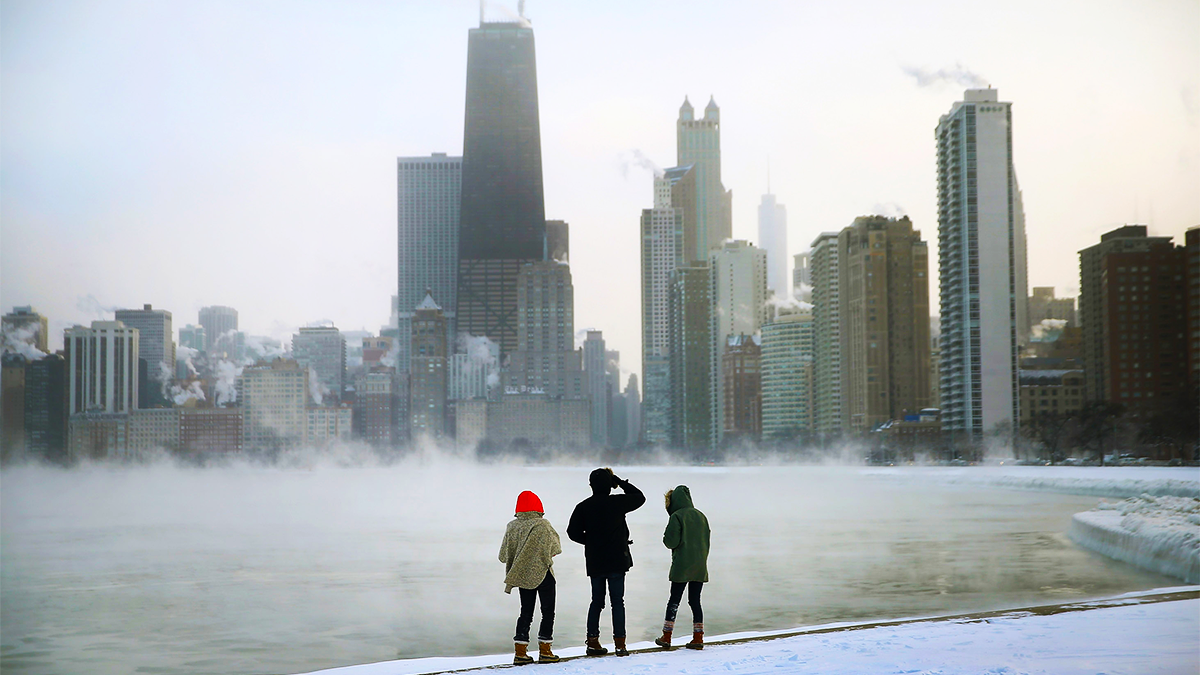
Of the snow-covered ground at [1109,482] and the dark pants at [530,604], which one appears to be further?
the snow-covered ground at [1109,482]

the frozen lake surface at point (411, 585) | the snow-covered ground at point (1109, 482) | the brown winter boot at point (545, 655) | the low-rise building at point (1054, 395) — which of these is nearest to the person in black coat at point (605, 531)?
the brown winter boot at point (545, 655)

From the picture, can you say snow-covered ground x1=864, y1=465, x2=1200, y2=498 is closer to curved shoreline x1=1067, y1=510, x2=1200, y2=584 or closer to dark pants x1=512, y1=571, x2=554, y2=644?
curved shoreline x1=1067, y1=510, x2=1200, y2=584

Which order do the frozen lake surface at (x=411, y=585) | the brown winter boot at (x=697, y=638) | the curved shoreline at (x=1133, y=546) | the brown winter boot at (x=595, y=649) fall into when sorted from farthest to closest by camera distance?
the curved shoreline at (x=1133, y=546) < the frozen lake surface at (x=411, y=585) < the brown winter boot at (x=697, y=638) < the brown winter boot at (x=595, y=649)

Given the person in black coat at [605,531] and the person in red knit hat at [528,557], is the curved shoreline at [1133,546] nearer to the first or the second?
the person in black coat at [605,531]

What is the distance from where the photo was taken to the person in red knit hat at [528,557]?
1184 cm

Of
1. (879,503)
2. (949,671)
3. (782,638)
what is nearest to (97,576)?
(782,638)

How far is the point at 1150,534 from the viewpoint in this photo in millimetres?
25312

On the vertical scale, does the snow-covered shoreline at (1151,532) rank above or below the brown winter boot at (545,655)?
below

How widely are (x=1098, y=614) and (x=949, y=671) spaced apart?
4.92 m

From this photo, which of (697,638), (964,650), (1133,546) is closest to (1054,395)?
(1133,546)

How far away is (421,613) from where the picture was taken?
20.2 m

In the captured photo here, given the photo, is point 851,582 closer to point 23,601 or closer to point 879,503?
point 23,601

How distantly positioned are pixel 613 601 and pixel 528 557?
49.9 inches

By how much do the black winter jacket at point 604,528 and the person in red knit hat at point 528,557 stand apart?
346 mm
